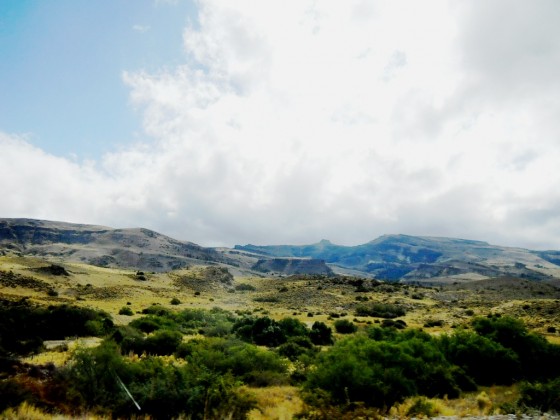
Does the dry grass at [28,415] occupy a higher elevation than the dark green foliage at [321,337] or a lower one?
higher

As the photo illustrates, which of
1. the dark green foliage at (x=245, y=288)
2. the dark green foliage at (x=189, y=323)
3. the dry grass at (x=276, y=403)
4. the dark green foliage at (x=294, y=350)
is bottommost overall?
the dark green foliage at (x=245, y=288)

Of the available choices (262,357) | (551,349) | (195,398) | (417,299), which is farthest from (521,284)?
(195,398)


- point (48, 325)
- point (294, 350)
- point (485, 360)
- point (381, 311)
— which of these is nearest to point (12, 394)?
point (294, 350)

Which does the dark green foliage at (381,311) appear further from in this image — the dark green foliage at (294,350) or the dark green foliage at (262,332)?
the dark green foliage at (294,350)

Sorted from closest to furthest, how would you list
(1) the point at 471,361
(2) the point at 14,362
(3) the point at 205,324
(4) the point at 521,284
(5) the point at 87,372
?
(5) the point at 87,372 → (2) the point at 14,362 → (1) the point at 471,361 → (3) the point at 205,324 → (4) the point at 521,284

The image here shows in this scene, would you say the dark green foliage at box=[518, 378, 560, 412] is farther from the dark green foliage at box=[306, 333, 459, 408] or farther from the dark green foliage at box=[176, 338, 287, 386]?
the dark green foliage at box=[176, 338, 287, 386]

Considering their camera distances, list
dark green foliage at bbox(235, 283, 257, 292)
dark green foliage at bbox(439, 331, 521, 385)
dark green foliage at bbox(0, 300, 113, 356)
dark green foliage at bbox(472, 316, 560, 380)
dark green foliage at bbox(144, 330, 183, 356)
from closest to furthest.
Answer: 1. dark green foliage at bbox(439, 331, 521, 385)
2. dark green foliage at bbox(472, 316, 560, 380)
3. dark green foliage at bbox(144, 330, 183, 356)
4. dark green foliage at bbox(0, 300, 113, 356)
5. dark green foliage at bbox(235, 283, 257, 292)

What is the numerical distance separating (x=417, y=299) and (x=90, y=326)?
207ft

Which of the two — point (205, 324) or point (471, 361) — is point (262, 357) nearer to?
point (471, 361)

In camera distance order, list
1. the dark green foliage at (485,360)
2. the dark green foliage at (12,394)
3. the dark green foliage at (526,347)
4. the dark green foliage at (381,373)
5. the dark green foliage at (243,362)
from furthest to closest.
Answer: the dark green foliage at (526,347)
the dark green foliage at (485,360)
the dark green foliage at (243,362)
the dark green foliage at (381,373)
the dark green foliage at (12,394)

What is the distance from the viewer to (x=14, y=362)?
1577 cm

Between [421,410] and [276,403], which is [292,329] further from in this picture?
[421,410]

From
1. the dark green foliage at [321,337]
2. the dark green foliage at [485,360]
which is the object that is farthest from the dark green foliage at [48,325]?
the dark green foliage at [485,360]

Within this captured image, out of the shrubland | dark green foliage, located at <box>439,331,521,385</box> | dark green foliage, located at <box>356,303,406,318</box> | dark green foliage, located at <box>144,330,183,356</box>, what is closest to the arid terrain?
dark green foliage, located at <box>356,303,406,318</box>
